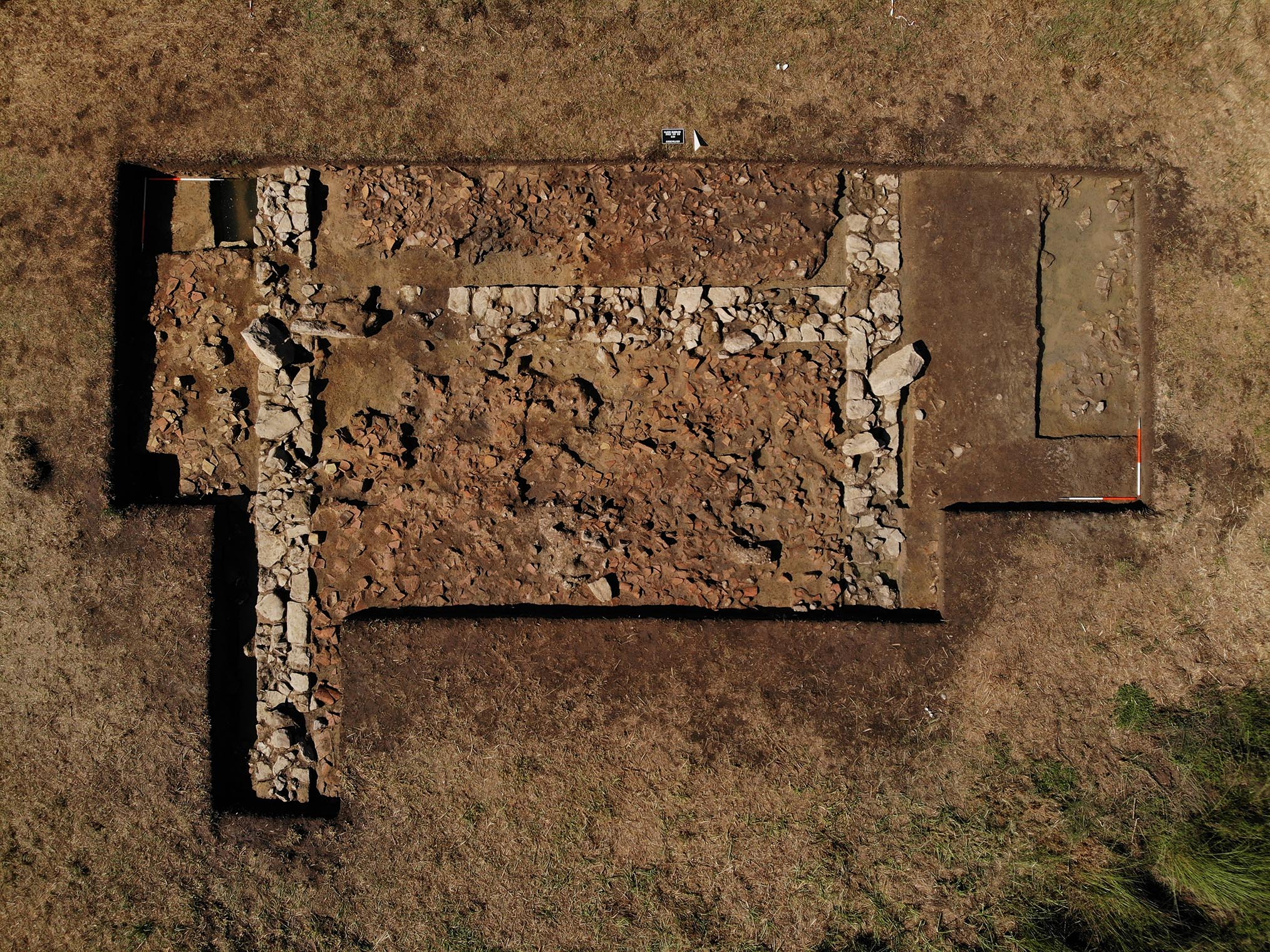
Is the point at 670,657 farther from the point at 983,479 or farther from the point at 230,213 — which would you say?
the point at 230,213

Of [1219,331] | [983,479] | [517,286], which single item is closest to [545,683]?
[517,286]

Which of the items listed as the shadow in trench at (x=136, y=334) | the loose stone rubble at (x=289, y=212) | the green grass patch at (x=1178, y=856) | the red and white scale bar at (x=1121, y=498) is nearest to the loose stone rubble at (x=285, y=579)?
the loose stone rubble at (x=289, y=212)

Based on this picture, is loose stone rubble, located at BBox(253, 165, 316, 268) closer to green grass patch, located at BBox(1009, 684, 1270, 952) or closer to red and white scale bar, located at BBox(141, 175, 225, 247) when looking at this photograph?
red and white scale bar, located at BBox(141, 175, 225, 247)

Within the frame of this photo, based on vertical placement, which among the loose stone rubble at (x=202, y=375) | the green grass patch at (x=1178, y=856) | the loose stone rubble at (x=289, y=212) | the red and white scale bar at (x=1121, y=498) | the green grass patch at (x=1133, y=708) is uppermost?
the loose stone rubble at (x=289, y=212)

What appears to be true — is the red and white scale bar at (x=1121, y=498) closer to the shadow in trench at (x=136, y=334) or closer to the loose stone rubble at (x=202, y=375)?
the loose stone rubble at (x=202, y=375)

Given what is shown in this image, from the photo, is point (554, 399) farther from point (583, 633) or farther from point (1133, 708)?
point (1133, 708)

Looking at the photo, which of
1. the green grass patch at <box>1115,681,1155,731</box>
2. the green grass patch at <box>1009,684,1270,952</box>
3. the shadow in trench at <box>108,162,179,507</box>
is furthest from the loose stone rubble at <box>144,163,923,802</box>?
the green grass patch at <box>1009,684,1270,952</box>
